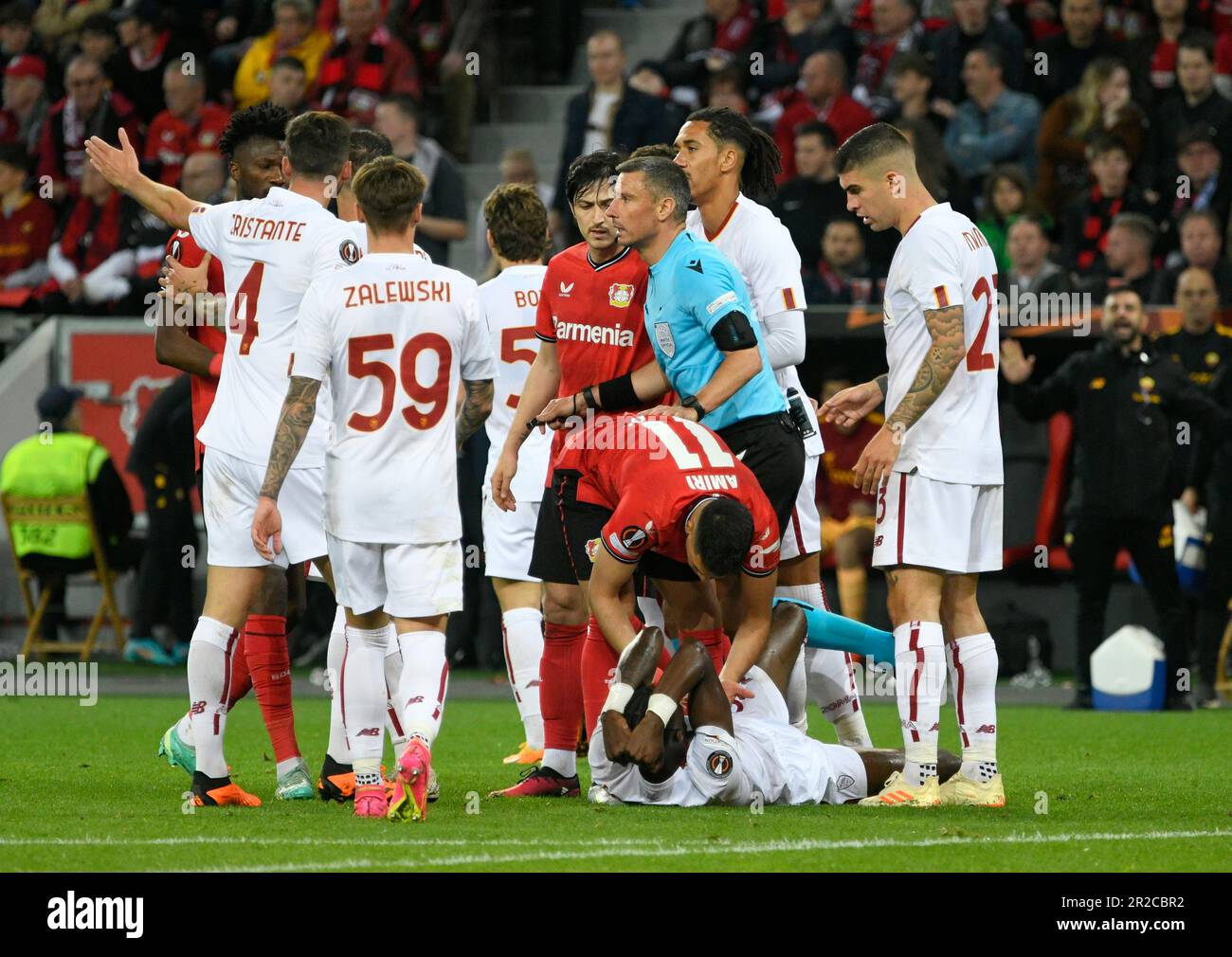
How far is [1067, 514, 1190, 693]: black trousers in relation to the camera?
1163 centimetres

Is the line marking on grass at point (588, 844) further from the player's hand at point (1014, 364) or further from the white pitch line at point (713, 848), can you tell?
the player's hand at point (1014, 364)

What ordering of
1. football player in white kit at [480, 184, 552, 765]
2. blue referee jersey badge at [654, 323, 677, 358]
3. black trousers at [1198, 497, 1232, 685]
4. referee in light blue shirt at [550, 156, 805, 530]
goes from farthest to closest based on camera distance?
black trousers at [1198, 497, 1232, 685] → football player in white kit at [480, 184, 552, 765] → blue referee jersey badge at [654, 323, 677, 358] → referee in light blue shirt at [550, 156, 805, 530]

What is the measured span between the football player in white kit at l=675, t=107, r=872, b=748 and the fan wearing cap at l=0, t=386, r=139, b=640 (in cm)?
714

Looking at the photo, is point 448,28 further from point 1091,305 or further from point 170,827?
point 170,827

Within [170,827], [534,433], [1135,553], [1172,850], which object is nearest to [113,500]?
[534,433]

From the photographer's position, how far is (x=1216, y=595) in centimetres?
1205

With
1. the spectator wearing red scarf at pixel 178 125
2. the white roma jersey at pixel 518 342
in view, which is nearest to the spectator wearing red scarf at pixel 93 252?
the spectator wearing red scarf at pixel 178 125

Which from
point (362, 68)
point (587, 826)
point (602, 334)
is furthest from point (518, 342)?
point (362, 68)

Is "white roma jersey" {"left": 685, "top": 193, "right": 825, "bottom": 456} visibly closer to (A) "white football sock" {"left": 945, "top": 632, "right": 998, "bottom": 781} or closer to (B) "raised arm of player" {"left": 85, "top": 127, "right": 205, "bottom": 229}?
(A) "white football sock" {"left": 945, "top": 632, "right": 998, "bottom": 781}

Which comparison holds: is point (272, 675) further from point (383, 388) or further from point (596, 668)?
point (383, 388)

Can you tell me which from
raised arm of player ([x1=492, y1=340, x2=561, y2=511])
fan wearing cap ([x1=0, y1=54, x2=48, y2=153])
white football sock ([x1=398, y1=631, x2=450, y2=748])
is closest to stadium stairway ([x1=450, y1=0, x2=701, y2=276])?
fan wearing cap ([x1=0, y1=54, x2=48, y2=153])

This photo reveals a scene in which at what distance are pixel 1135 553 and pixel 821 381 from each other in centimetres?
328

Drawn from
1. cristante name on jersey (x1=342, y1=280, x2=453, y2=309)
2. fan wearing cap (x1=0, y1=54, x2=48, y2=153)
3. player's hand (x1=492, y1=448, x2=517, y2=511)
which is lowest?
player's hand (x1=492, y1=448, x2=517, y2=511)

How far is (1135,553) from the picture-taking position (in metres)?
11.7
